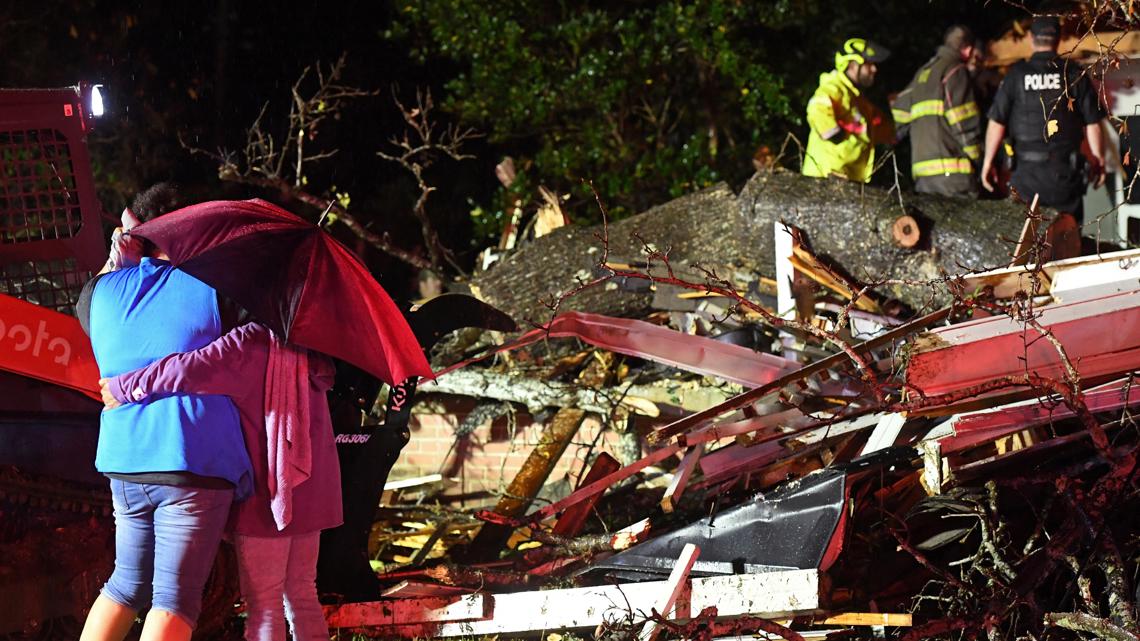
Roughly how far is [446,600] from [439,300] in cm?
128

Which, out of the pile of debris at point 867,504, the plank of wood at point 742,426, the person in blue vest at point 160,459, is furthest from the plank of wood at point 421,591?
the person in blue vest at point 160,459

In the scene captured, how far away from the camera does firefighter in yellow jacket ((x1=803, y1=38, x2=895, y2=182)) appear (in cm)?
882

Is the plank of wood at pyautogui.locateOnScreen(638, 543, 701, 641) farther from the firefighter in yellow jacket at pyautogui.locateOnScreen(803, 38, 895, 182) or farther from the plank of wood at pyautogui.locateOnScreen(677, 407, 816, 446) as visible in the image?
the firefighter in yellow jacket at pyautogui.locateOnScreen(803, 38, 895, 182)

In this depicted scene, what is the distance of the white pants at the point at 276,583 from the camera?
404 cm

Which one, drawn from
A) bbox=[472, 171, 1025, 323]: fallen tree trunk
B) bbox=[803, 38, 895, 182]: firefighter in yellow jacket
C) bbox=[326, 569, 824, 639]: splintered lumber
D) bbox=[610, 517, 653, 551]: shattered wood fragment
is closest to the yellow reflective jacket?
bbox=[803, 38, 895, 182]: firefighter in yellow jacket

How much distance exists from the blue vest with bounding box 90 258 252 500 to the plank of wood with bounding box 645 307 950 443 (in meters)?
2.03

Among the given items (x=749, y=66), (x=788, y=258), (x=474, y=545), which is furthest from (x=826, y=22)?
(x=474, y=545)

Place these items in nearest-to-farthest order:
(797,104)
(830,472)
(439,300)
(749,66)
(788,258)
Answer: (830,472) < (439,300) < (788,258) < (749,66) < (797,104)

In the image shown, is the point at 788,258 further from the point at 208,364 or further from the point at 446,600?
the point at 208,364

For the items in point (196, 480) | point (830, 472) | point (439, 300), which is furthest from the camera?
point (439, 300)

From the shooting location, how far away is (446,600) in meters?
5.01

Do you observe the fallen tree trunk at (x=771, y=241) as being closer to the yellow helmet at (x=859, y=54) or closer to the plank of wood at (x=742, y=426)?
the yellow helmet at (x=859, y=54)

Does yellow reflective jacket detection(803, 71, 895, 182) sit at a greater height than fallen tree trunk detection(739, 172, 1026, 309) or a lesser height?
greater

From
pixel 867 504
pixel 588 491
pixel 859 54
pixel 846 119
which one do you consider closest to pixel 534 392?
pixel 588 491
